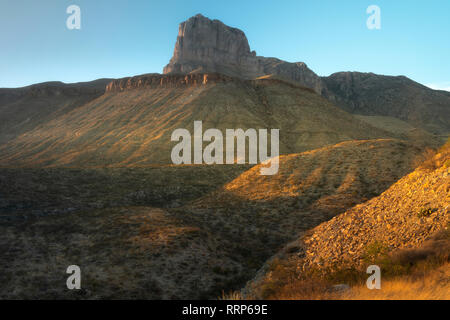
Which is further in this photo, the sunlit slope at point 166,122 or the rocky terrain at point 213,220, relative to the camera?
the sunlit slope at point 166,122

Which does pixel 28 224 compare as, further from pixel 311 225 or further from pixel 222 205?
pixel 311 225

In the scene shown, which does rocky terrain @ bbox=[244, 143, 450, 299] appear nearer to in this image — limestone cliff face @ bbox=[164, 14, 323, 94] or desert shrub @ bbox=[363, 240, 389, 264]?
desert shrub @ bbox=[363, 240, 389, 264]

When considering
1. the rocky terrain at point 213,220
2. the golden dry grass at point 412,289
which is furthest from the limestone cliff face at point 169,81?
the golden dry grass at point 412,289

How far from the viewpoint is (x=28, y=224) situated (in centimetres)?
1352

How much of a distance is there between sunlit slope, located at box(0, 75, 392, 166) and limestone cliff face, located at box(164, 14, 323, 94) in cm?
6426

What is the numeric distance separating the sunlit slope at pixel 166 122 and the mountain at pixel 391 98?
2733 inches

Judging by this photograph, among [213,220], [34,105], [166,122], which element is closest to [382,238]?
[213,220]

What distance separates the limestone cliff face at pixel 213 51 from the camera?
142 m

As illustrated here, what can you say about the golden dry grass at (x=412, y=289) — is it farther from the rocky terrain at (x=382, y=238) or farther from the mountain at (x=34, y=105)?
the mountain at (x=34, y=105)

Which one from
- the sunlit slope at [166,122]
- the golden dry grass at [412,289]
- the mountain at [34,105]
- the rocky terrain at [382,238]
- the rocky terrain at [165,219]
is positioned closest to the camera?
the golden dry grass at [412,289]

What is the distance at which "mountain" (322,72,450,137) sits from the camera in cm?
11981

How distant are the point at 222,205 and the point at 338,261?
1031 cm

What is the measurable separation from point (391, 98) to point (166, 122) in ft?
434

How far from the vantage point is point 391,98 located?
472 ft
